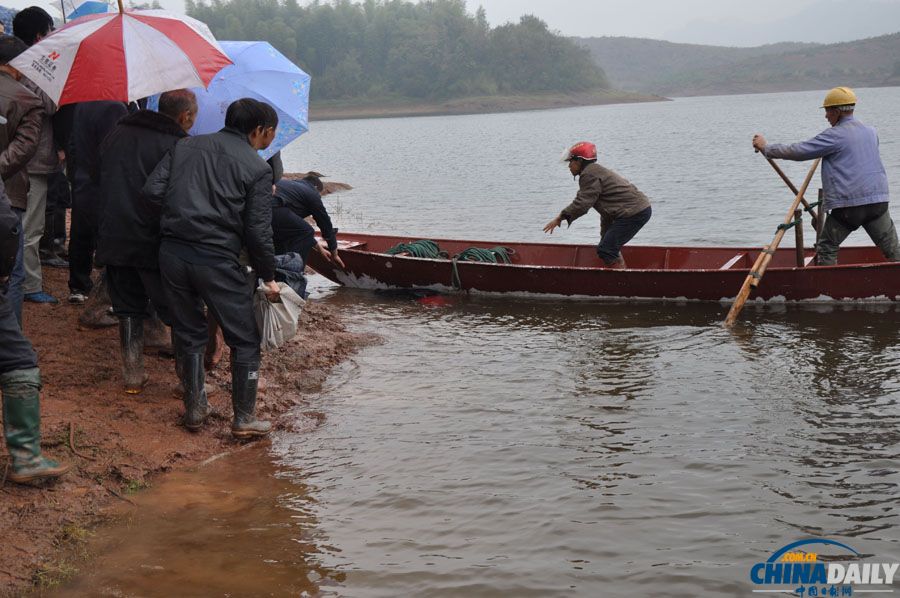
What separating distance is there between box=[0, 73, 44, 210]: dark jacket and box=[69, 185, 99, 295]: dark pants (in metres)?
0.54

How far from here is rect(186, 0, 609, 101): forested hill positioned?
394ft

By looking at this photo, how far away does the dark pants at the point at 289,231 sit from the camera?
315 inches

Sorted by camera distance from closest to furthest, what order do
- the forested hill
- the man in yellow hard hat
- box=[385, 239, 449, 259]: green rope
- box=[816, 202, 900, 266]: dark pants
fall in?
1. the man in yellow hard hat
2. box=[816, 202, 900, 266]: dark pants
3. box=[385, 239, 449, 259]: green rope
4. the forested hill

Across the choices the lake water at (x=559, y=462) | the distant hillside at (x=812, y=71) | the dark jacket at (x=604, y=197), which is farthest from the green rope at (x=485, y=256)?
the distant hillside at (x=812, y=71)

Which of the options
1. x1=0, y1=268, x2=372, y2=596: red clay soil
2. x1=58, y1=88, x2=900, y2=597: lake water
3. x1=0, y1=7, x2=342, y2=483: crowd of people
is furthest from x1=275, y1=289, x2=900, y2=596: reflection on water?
x1=0, y1=7, x2=342, y2=483: crowd of people

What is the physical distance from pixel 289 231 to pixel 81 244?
5.55 ft

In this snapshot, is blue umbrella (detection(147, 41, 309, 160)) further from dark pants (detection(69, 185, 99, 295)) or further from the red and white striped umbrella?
the red and white striped umbrella

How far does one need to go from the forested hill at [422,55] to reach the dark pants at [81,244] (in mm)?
112077

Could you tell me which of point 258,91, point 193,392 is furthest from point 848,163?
point 193,392

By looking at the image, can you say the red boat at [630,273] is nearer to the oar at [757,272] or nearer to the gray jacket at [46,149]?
the oar at [757,272]

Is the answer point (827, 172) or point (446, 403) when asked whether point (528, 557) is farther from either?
point (827, 172)

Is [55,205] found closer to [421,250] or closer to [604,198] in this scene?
[421,250]

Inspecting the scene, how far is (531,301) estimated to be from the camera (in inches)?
458

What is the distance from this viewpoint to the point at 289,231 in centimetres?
805
